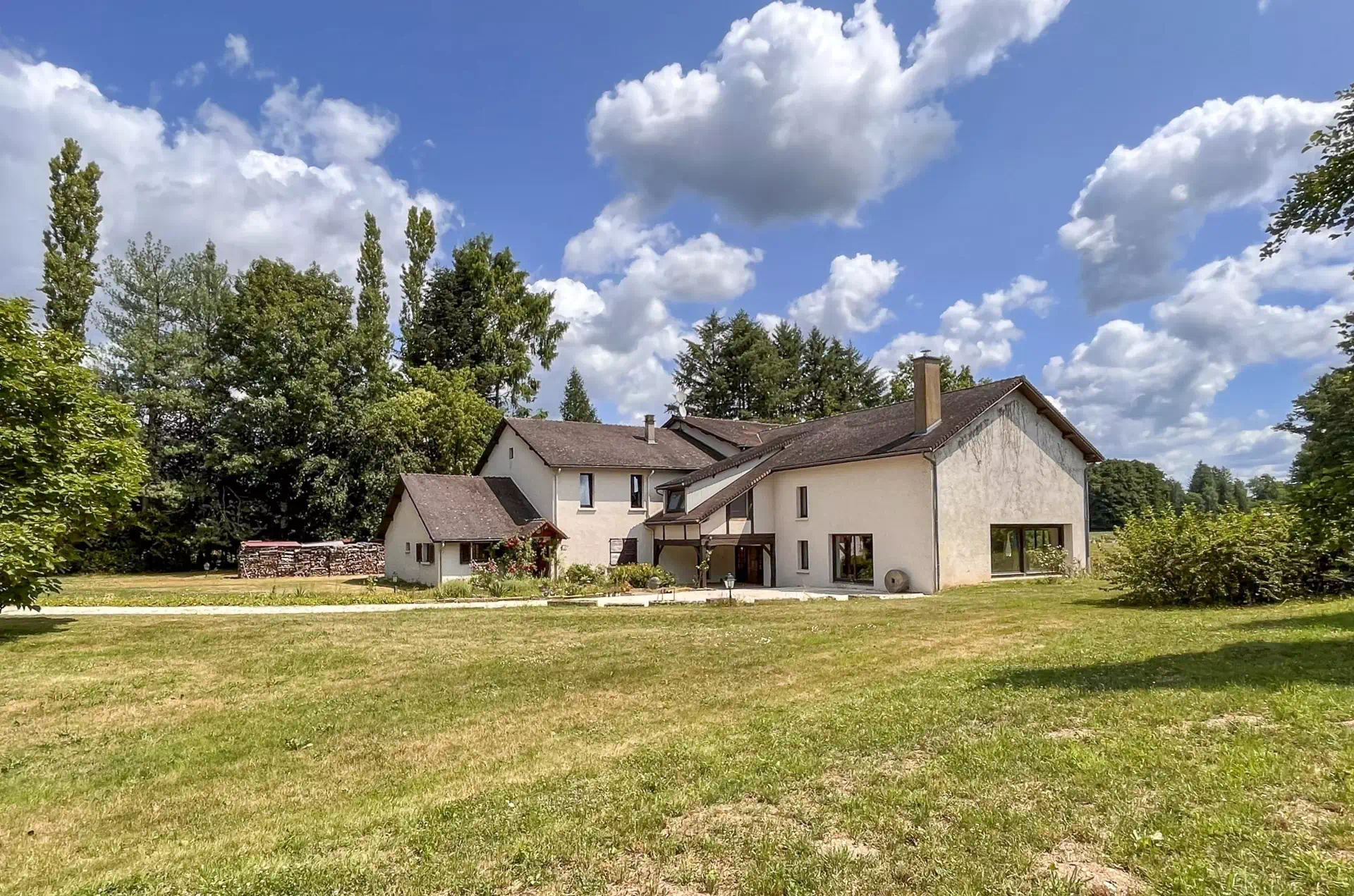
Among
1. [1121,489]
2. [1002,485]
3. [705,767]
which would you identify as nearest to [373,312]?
[1002,485]

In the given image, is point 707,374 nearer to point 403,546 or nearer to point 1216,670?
point 403,546

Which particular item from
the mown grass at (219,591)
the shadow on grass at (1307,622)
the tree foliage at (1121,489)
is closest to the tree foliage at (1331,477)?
the shadow on grass at (1307,622)

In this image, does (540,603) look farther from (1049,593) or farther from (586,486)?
(1049,593)

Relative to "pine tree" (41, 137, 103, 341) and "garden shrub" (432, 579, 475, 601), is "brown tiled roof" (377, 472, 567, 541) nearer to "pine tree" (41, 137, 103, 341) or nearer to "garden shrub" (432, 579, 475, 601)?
"garden shrub" (432, 579, 475, 601)

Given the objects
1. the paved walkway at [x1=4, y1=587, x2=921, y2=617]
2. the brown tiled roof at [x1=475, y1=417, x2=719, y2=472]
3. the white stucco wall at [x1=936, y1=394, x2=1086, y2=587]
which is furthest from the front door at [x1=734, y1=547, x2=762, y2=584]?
the white stucco wall at [x1=936, y1=394, x2=1086, y2=587]

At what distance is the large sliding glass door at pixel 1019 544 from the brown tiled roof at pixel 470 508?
55.0ft

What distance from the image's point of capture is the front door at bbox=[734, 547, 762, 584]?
31688 mm

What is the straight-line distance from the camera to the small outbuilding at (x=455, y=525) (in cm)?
3045

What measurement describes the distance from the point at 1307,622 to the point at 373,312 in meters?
46.3

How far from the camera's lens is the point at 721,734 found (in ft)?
25.2

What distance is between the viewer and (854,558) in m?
27.8

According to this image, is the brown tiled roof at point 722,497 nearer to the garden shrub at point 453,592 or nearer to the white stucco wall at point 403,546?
the garden shrub at point 453,592

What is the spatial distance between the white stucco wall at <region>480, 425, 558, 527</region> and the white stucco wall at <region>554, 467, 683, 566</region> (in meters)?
0.45

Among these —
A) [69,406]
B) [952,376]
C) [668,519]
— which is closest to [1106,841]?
[69,406]
